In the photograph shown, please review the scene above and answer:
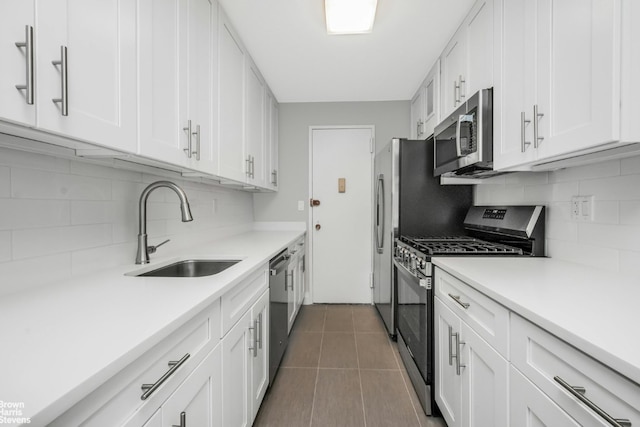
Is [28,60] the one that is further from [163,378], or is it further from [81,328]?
[163,378]

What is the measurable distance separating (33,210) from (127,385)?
780mm

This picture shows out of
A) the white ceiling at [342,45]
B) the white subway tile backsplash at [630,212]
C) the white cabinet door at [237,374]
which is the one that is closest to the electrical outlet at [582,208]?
the white subway tile backsplash at [630,212]

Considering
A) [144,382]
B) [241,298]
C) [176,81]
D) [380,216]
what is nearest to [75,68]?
[176,81]

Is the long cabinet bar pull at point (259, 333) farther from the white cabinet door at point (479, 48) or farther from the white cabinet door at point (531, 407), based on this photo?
the white cabinet door at point (479, 48)

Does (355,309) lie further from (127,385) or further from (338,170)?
(127,385)

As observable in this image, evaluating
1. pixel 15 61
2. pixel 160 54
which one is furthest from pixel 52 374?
pixel 160 54

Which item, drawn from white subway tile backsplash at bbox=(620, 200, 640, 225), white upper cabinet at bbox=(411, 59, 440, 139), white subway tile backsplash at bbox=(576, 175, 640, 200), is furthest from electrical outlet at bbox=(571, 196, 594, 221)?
white upper cabinet at bbox=(411, 59, 440, 139)

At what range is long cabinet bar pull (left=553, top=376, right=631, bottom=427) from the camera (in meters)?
0.57

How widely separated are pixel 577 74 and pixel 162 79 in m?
1.56

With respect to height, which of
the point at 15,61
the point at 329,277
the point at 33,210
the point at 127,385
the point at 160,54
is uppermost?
the point at 160,54

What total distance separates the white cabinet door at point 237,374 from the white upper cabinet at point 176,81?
2.56 feet

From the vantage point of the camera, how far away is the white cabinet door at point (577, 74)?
877mm

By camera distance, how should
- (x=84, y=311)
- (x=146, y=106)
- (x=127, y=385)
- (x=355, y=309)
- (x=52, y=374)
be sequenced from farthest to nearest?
(x=355, y=309) → (x=146, y=106) → (x=84, y=311) → (x=127, y=385) → (x=52, y=374)

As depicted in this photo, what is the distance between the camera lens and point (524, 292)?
0.95m
